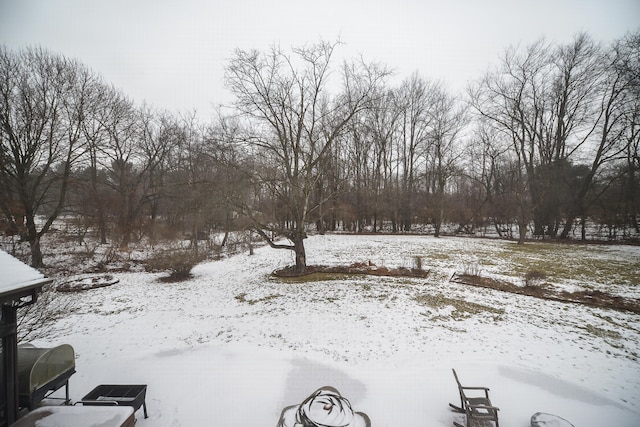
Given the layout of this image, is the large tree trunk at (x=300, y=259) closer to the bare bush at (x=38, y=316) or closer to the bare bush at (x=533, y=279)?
the bare bush at (x=38, y=316)

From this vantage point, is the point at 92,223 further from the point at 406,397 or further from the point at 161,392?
the point at 406,397

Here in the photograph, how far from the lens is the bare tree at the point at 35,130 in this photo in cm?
1221

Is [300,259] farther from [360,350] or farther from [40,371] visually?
[40,371]

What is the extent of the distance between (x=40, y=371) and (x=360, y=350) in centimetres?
540

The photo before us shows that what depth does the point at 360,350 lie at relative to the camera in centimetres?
539

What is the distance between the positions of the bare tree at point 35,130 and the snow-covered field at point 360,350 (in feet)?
25.3

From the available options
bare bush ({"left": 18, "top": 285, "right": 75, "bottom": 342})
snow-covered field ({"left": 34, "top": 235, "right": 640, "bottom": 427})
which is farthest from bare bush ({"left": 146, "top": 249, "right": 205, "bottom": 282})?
bare bush ({"left": 18, "top": 285, "right": 75, "bottom": 342})

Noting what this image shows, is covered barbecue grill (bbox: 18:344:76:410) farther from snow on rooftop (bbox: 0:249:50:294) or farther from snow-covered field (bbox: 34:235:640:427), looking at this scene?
snow on rooftop (bbox: 0:249:50:294)

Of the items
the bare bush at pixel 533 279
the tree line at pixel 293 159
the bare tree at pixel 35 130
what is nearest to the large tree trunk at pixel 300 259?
the tree line at pixel 293 159

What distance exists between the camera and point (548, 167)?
21844 mm

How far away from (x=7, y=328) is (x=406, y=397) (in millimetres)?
5876

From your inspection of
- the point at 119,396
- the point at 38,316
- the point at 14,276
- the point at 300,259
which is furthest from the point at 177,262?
the point at 14,276

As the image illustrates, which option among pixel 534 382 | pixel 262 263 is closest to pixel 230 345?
pixel 534 382

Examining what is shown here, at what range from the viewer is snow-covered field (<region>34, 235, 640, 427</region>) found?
3961 millimetres
